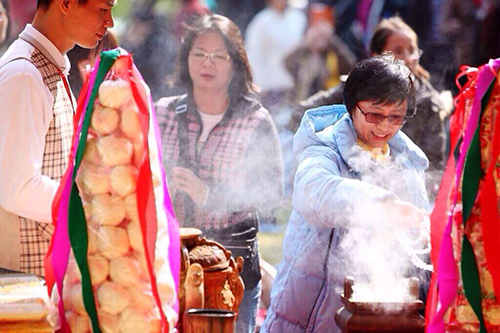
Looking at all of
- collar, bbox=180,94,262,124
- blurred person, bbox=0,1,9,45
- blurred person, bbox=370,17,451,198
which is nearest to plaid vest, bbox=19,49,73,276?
collar, bbox=180,94,262,124

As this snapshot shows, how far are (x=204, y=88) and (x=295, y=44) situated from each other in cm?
404

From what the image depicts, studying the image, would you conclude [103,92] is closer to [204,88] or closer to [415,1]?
[204,88]

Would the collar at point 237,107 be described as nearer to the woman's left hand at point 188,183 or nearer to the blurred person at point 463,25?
the woman's left hand at point 188,183

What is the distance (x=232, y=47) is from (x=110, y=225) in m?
2.36

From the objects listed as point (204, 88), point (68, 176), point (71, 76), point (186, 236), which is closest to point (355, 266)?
point (186, 236)

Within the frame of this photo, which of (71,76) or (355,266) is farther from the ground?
(71,76)

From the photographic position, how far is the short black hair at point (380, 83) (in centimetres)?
323

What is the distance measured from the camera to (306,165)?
3133 millimetres

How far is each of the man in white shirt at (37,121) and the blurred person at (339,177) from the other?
34.3 inches

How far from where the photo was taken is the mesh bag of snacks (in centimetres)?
243

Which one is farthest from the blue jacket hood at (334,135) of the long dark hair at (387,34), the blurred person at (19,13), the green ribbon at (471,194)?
the blurred person at (19,13)

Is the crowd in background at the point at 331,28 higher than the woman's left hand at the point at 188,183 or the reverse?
higher

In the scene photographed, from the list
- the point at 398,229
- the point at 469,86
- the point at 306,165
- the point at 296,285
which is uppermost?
the point at 469,86

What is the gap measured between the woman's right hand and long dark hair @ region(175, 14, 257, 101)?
1.95 meters
